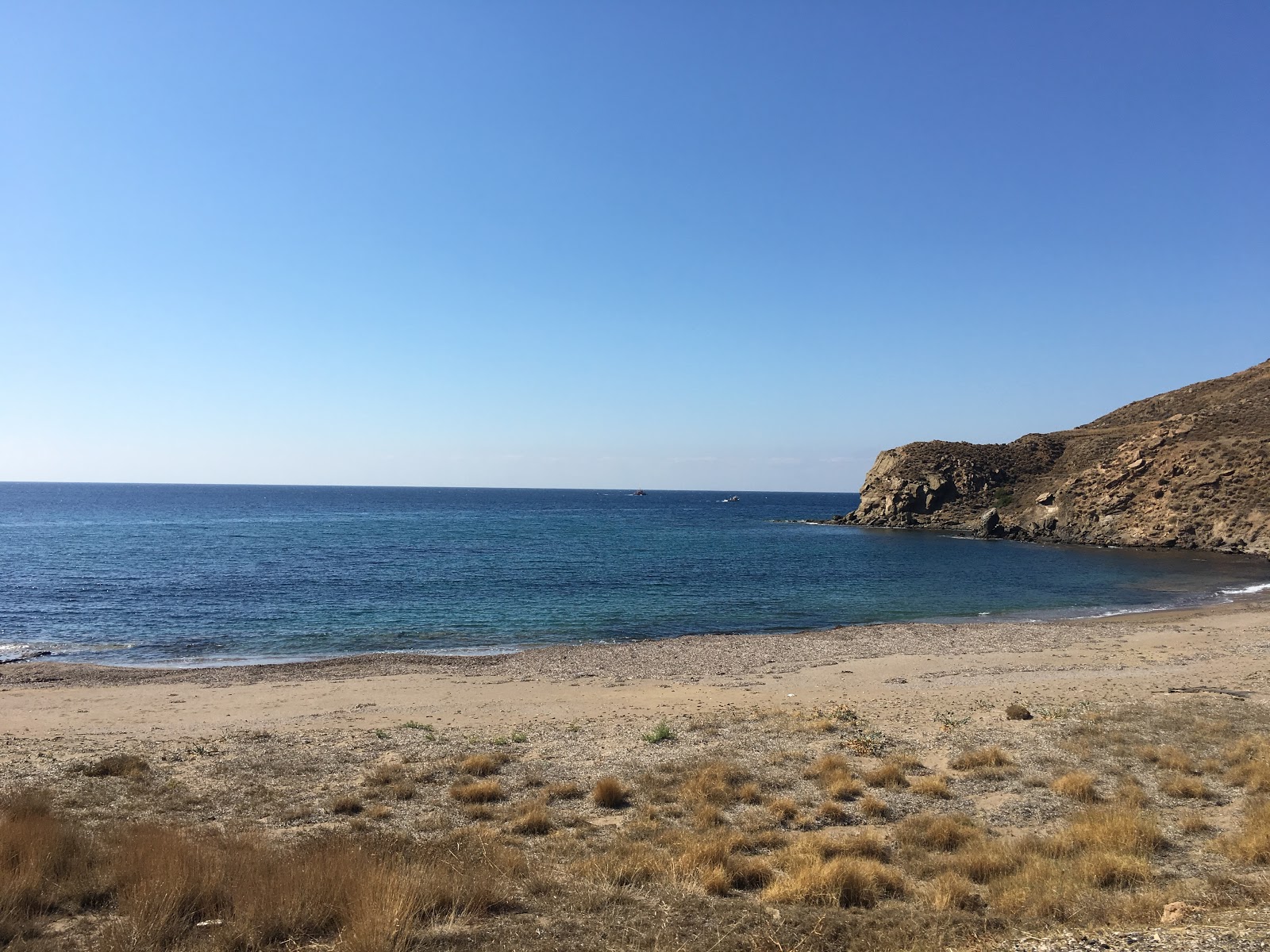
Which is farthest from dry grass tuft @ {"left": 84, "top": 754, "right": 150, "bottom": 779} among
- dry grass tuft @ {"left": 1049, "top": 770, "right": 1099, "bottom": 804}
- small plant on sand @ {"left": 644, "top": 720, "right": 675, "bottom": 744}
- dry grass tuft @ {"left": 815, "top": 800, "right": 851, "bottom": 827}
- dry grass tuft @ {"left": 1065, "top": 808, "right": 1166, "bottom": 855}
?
dry grass tuft @ {"left": 1049, "top": 770, "right": 1099, "bottom": 804}

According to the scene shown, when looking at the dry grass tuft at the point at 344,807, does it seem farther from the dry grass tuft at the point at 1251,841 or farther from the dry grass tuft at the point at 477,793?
the dry grass tuft at the point at 1251,841

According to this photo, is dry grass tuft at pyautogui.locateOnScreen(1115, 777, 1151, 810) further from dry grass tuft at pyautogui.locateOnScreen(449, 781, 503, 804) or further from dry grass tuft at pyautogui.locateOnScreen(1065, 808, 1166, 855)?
dry grass tuft at pyautogui.locateOnScreen(449, 781, 503, 804)

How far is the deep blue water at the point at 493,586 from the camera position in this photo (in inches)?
1288

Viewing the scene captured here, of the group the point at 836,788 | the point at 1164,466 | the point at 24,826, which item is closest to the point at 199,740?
the point at 24,826

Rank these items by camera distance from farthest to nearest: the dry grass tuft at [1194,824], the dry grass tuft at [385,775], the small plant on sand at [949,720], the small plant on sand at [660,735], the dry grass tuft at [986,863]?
1. the small plant on sand at [949,720]
2. the small plant on sand at [660,735]
3. the dry grass tuft at [385,775]
4. the dry grass tuft at [1194,824]
5. the dry grass tuft at [986,863]

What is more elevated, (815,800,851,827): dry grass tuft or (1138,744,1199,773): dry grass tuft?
(1138,744,1199,773): dry grass tuft

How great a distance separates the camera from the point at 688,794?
11.4 meters

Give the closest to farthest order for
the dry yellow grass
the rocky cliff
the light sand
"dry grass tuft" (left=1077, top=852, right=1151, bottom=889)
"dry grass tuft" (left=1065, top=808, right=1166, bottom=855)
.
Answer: the dry yellow grass, "dry grass tuft" (left=1077, top=852, right=1151, bottom=889), "dry grass tuft" (left=1065, top=808, right=1166, bottom=855), the light sand, the rocky cliff

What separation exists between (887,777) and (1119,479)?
87.9 metres

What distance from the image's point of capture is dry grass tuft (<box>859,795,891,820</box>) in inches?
420

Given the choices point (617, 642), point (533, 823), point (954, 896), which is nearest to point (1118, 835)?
point (954, 896)

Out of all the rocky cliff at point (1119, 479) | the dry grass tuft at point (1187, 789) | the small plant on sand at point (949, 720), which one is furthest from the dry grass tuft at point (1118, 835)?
the rocky cliff at point (1119, 479)

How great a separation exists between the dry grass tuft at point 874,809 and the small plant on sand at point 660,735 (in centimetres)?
526

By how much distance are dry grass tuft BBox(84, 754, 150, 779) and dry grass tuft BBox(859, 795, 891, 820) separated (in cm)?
1231
